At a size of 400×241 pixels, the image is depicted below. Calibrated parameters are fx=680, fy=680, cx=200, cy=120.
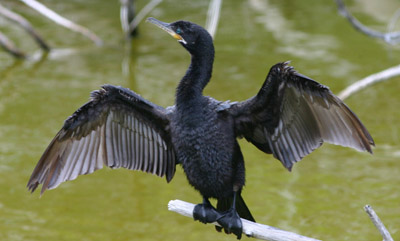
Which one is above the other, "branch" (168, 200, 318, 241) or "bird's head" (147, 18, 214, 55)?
"bird's head" (147, 18, 214, 55)

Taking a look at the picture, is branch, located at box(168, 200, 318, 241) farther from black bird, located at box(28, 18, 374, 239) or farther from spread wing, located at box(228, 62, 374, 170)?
spread wing, located at box(228, 62, 374, 170)

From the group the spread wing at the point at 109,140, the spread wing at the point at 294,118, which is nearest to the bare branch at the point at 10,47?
the spread wing at the point at 109,140

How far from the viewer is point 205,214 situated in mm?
4098

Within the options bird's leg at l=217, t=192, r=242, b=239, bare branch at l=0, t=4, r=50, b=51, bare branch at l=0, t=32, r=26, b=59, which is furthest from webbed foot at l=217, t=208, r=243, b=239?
bare branch at l=0, t=32, r=26, b=59

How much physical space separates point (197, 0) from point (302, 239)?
11.0m

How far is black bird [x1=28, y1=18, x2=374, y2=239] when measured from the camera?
156 inches

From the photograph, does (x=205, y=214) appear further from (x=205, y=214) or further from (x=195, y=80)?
(x=195, y=80)

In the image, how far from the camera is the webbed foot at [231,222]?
400 cm

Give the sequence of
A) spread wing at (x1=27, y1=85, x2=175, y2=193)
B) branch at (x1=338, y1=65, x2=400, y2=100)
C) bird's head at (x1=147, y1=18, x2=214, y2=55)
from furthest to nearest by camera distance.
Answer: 1. branch at (x1=338, y1=65, x2=400, y2=100)
2. spread wing at (x1=27, y1=85, x2=175, y2=193)
3. bird's head at (x1=147, y1=18, x2=214, y2=55)

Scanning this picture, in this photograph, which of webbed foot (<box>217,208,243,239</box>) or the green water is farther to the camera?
the green water

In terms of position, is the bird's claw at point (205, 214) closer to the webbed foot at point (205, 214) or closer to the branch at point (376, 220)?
the webbed foot at point (205, 214)

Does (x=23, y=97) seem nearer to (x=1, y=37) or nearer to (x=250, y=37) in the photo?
(x=1, y=37)

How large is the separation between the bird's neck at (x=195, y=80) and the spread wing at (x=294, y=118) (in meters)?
0.24

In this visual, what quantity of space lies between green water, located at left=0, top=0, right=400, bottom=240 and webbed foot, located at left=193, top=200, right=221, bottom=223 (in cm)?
188
